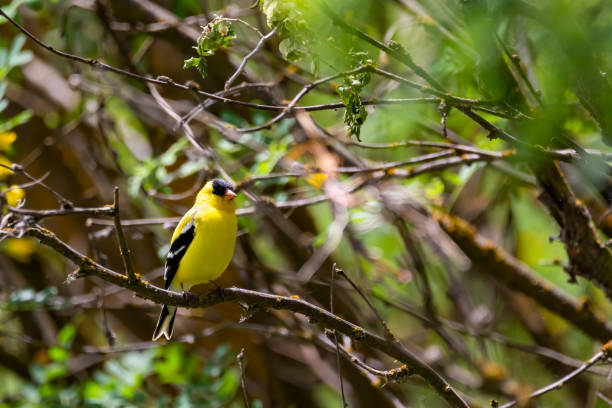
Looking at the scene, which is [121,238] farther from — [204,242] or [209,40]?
[204,242]

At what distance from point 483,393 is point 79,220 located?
3194 millimetres

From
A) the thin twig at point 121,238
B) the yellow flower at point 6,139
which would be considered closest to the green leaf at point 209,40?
the thin twig at point 121,238

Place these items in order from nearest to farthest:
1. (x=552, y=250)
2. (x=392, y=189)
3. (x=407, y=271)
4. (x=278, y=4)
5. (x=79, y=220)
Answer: (x=278, y=4) → (x=392, y=189) → (x=407, y=271) → (x=79, y=220) → (x=552, y=250)

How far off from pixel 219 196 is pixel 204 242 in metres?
0.30

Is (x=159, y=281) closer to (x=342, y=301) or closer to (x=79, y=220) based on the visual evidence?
(x=79, y=220)

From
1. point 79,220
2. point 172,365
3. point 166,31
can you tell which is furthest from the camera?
point 79,220

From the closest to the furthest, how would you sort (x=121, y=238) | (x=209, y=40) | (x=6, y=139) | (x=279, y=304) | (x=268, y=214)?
(x=121, y=238), (x=209, y=40), (x=279, y=304), (x=6, y=139), (x=268, y=214)

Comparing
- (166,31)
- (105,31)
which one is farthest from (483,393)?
(105,31)

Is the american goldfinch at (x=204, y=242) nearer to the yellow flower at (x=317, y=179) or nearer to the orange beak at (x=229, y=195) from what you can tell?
the orange beak at (x=229, y=195)

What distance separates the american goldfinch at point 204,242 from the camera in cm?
334

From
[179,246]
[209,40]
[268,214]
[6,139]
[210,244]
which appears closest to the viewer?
[209,40]

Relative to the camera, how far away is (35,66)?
5.70 metres

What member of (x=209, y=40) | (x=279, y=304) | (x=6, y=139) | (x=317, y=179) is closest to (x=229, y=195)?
(x=317, y=179)

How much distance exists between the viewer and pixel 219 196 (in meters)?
3.54
